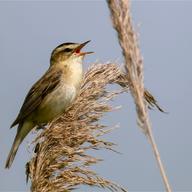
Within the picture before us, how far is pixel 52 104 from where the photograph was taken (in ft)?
19.3

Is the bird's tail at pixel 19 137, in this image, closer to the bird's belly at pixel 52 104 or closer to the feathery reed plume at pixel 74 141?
the bird's belly at pixel 52 104

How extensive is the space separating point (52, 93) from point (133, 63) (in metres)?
3.74

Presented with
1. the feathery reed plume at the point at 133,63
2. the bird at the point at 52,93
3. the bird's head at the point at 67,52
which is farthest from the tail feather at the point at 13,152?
the feathery reed plume at the point at 133,63

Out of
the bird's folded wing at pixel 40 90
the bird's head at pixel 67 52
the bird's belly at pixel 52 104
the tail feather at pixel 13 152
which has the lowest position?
the tail feather at pixel 13 152

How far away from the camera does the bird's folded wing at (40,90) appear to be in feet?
18.9

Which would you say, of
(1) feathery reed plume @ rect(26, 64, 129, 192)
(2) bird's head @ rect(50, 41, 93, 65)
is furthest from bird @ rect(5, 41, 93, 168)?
(1) feathery reed plume @ rect(26, 64, 129, 192)

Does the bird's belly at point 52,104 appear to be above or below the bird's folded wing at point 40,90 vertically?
below

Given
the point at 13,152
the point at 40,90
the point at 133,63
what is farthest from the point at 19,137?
the point at 133,63

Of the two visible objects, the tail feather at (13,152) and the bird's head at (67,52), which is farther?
the bird's head at (67,52)

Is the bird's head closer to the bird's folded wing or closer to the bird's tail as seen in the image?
the bird's folded wing

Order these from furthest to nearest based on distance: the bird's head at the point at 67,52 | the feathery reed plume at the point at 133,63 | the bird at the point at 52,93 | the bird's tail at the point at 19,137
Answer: the bird's head at the point at 67,52 → the bird at the point at 52,93 → the bird's tail at the point at 19,137 → the feathery reed plume at the point at 133,63

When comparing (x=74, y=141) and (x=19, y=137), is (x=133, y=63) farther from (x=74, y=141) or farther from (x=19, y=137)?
(x=19, y=137)

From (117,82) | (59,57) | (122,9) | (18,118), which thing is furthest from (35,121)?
(122,9)

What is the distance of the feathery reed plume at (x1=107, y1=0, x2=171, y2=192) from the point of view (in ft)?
7.45
